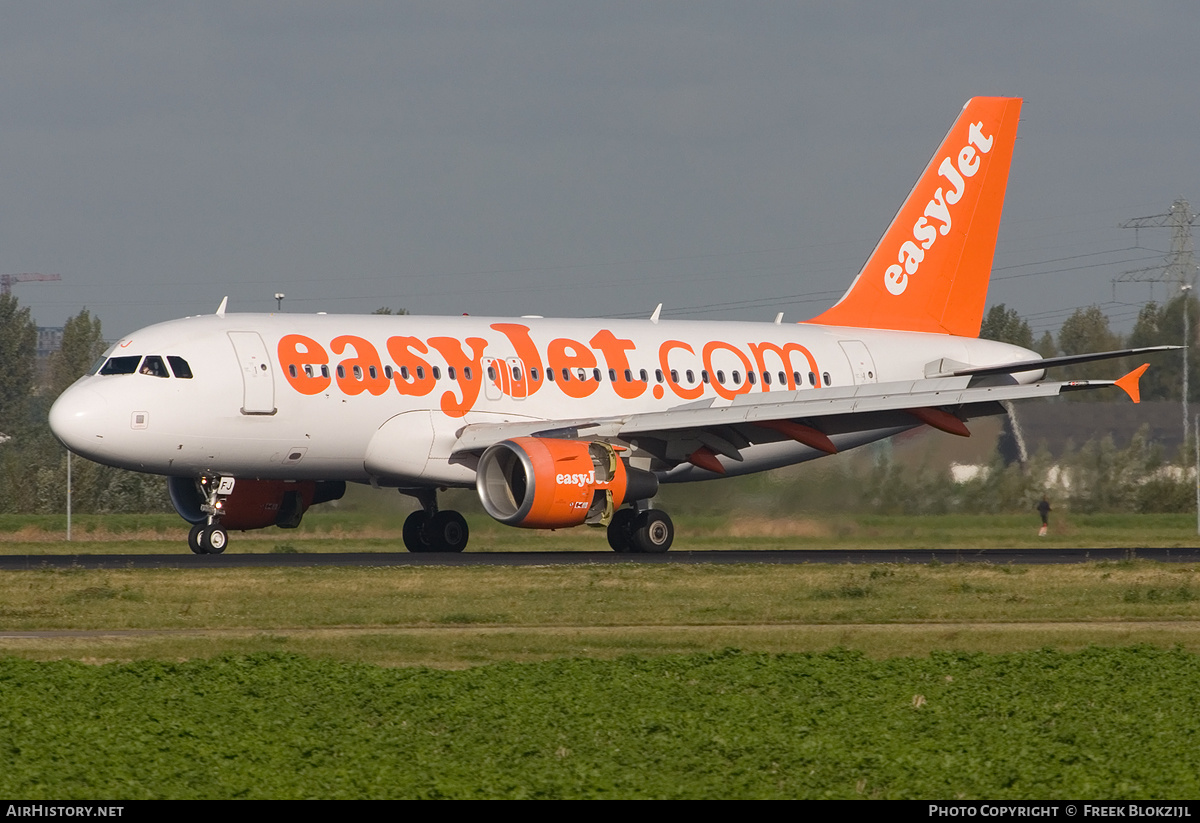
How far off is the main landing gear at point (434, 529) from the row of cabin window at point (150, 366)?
6015 millimetres

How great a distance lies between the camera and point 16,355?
92.4m

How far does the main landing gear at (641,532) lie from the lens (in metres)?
31.0

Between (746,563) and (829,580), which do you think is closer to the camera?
(829,580)

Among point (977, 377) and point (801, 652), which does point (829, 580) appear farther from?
point (977, 377)

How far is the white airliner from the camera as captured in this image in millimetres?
28281

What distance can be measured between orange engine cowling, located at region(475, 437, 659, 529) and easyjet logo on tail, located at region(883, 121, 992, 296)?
1012cm

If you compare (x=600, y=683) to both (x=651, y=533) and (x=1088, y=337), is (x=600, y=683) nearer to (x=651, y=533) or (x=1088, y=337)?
(x=651, y=533)

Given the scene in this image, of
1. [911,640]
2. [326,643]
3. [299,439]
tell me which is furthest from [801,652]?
[299,439]

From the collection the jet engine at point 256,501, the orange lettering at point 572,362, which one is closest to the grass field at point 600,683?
the jet engine at point 256,501

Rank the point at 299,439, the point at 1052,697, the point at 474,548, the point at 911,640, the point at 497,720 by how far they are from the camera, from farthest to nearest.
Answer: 1. the point at 474,548
2. the point at 299,439
3. the point at 911,640
4. the point at 1052,697
5. the point at 497,720

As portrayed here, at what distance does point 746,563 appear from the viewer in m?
26.8

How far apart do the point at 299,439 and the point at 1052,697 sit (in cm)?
1748

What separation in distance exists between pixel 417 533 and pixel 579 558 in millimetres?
5348
